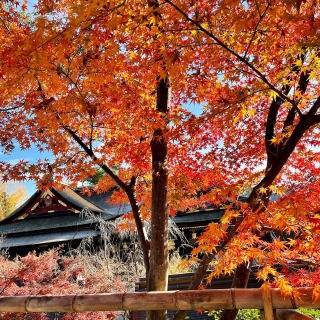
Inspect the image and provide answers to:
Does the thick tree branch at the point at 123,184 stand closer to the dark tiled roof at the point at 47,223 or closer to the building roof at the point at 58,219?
the building roof at the point at 58,219

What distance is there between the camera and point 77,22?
3.60 metres

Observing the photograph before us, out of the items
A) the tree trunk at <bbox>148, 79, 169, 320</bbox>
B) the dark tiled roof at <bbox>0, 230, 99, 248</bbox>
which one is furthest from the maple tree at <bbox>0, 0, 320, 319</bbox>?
the dark tiled roof at <bbox>0, 230, 99, 248</bbox>

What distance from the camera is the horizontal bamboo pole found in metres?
3.12

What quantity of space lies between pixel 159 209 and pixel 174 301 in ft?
6.55

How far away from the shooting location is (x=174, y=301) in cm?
365

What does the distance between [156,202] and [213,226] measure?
1.92 m

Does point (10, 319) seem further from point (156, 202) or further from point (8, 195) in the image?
point (8, 195)

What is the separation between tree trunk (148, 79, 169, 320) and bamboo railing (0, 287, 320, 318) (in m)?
1.58

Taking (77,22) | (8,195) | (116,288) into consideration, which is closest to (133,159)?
(77,22)

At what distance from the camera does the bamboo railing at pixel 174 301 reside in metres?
3.12

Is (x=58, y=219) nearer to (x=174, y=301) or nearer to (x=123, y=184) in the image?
(x=123, y=184)

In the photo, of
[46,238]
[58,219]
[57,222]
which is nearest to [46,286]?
[46,238]

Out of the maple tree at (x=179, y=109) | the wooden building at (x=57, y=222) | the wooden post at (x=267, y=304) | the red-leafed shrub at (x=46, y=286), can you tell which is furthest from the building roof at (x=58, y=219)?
the wooden post at (x=267, y=304)

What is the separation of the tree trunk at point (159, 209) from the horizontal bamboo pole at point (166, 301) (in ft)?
5.19
